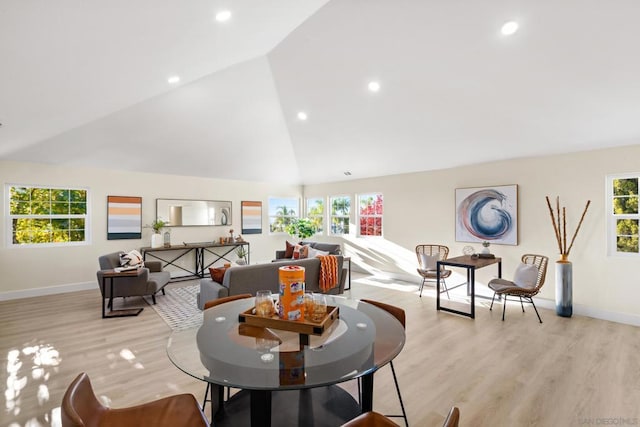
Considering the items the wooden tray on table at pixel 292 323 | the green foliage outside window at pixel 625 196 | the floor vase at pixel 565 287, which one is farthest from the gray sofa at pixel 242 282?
the green foliage outside window at pixel 625 196

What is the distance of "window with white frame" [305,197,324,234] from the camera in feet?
27.3

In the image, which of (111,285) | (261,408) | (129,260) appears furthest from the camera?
(129,260)

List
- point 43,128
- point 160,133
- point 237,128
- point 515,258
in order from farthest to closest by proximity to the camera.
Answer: point 237,128 → point 160,133 → point 515,258 → point 43,128

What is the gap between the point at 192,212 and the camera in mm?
6953

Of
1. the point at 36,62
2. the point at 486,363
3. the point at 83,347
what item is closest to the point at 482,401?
the point at 486,363

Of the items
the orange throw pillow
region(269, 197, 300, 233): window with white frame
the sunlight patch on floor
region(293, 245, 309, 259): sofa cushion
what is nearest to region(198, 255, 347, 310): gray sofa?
the orange throw pillow

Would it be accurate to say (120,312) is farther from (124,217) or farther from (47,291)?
(124,217)

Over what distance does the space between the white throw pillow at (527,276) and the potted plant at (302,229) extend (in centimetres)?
475

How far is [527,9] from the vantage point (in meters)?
2.67

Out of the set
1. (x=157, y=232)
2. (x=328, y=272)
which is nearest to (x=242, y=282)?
(x=328, y=272)

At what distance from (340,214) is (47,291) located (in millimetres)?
5918

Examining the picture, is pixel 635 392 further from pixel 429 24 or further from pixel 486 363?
pixel 429 24

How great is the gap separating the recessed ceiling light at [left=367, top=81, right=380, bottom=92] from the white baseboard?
19.2 ft

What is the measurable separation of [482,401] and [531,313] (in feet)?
8.75
